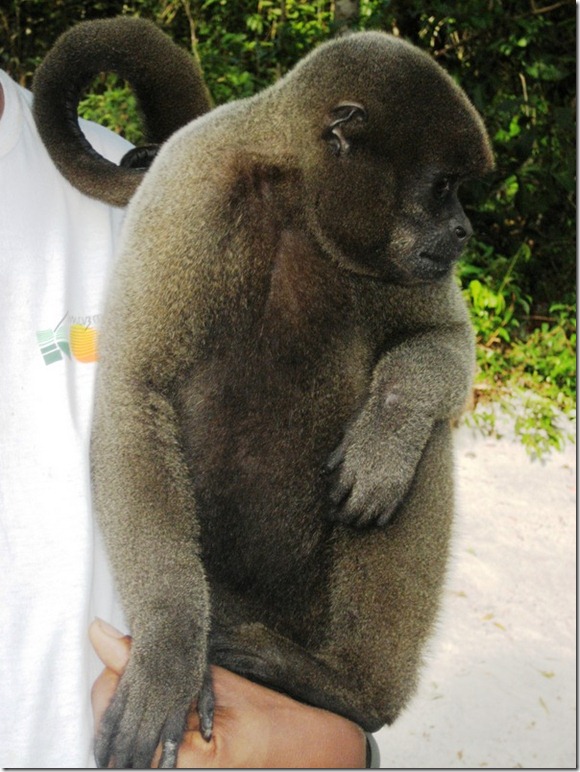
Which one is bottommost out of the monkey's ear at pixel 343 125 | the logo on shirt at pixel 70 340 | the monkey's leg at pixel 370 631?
the monkey's leg at pixel 370 631

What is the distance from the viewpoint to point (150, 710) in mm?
1661

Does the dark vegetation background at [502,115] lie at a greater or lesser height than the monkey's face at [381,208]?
lesser

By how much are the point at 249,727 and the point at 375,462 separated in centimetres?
55

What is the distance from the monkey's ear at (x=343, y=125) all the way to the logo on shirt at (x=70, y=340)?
61 centimetres

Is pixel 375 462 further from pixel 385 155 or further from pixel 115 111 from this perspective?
pixel 115 111

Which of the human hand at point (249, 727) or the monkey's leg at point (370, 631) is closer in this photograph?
the human hand at point (249, 727)

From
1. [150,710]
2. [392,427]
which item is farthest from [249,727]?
[392,427]

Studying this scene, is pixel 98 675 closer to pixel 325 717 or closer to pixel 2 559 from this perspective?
pixel 2 559

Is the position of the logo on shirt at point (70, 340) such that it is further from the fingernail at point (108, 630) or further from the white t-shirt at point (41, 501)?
the fingernail at point (108, 630)

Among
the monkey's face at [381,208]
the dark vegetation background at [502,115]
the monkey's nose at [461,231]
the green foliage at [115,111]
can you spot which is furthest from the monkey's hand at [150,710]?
the green foliage at [115,111]

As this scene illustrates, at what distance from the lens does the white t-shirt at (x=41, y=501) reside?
1.82 meters

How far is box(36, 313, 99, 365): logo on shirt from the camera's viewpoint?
74.2 inches

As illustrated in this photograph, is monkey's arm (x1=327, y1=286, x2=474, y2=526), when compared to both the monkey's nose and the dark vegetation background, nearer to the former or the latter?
the monkey's nose

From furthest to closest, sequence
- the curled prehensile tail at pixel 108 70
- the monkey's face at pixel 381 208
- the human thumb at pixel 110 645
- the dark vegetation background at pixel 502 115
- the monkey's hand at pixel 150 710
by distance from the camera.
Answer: the dark vegetation background at pixel 502 115 < the curled prehensile tail at pixel 108 70 < the monkey's face at pixel 381 208 < the human thumb at pixel 110 645 < the monkey's hand at pixel 150 710
